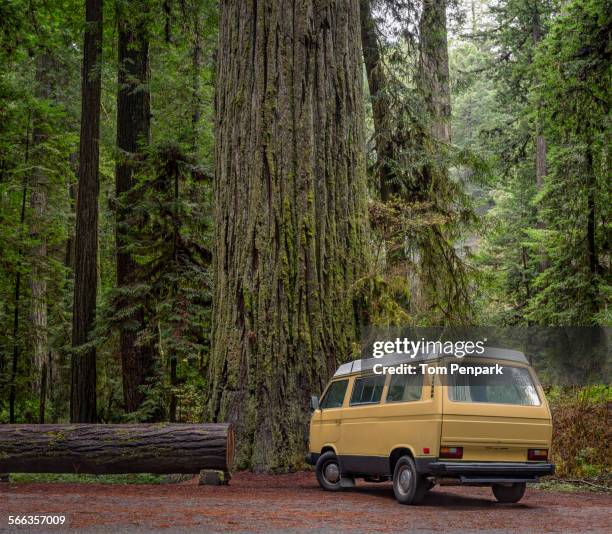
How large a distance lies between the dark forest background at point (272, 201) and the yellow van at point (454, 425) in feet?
6.88

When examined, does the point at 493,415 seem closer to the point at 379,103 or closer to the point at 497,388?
the point at 497,388

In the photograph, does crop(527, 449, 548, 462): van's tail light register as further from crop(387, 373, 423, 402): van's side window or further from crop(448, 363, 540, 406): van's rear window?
crop(387, 373, 423, 402): van's side window

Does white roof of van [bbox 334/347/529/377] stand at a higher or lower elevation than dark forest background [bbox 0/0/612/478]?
lower

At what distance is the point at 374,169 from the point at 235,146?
6.14 metres

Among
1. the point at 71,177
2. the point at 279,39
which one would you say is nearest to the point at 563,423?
the point at 279,39

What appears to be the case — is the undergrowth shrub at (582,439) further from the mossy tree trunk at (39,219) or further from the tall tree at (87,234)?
the mossy tree trunk at (39,219)

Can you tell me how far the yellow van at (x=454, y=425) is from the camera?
8234mm

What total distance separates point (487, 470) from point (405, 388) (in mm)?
1262

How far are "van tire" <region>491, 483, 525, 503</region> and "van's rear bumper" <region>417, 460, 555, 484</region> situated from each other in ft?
1.64

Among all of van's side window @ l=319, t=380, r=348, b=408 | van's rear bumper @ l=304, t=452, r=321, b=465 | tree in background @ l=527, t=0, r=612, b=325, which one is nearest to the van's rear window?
van's side window @ l=319, t=380, r=348, b=408

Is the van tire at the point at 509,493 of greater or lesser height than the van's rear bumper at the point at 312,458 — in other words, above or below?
below

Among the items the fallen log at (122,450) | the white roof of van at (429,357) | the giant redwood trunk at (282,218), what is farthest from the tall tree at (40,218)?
the white roof of van at (429,357)

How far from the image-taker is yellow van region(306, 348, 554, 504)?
8234 mm

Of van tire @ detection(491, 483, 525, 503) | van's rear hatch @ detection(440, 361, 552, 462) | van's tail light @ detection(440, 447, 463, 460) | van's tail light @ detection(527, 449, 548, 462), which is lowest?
van tire @ detection(491, 483, 525, 503)
